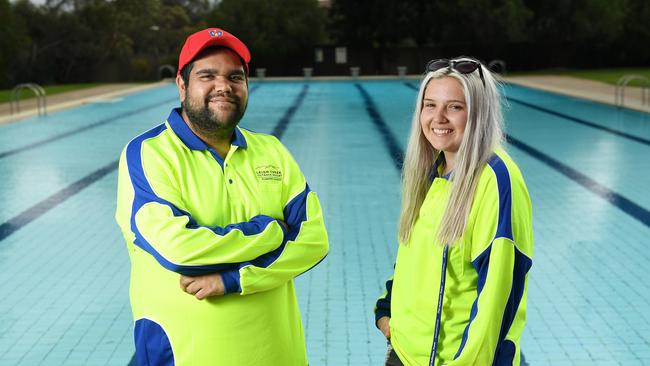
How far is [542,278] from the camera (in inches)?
A: 175

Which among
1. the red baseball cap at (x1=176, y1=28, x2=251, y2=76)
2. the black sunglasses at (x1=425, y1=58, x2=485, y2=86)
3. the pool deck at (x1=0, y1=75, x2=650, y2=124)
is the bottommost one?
the pool deck at (x1=0, y1=75, x2=650, y2=124)

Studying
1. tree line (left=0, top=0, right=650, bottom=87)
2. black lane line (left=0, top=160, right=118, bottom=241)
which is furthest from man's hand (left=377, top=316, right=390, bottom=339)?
tree line (left=0, top=0, right=650, bottom=87)

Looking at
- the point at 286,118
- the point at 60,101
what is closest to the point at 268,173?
the point at 286,118

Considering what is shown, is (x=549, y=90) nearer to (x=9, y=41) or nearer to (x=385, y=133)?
(x=385, y=133)

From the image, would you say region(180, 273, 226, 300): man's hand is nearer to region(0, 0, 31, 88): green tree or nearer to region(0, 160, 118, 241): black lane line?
region(0, 160, 118, 241): black lane line

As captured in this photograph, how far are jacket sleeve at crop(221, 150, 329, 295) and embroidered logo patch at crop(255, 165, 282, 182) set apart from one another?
3 centimetres

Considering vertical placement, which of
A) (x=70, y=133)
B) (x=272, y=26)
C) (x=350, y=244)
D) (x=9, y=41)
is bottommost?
(x=350, y=244)

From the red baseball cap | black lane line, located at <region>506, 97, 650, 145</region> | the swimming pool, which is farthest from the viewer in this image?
black lane line, located at <region>506, 97, 650, 145</region>

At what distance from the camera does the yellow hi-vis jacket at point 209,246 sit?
1.82m

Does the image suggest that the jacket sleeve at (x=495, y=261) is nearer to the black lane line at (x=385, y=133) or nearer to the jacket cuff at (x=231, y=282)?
the jacket cuff at (x=231, y=282)

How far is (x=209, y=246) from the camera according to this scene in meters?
1.80

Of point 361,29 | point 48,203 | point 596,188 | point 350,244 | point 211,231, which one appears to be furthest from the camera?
point 361,29

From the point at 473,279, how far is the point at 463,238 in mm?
112

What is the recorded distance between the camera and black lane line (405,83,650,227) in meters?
6.00
